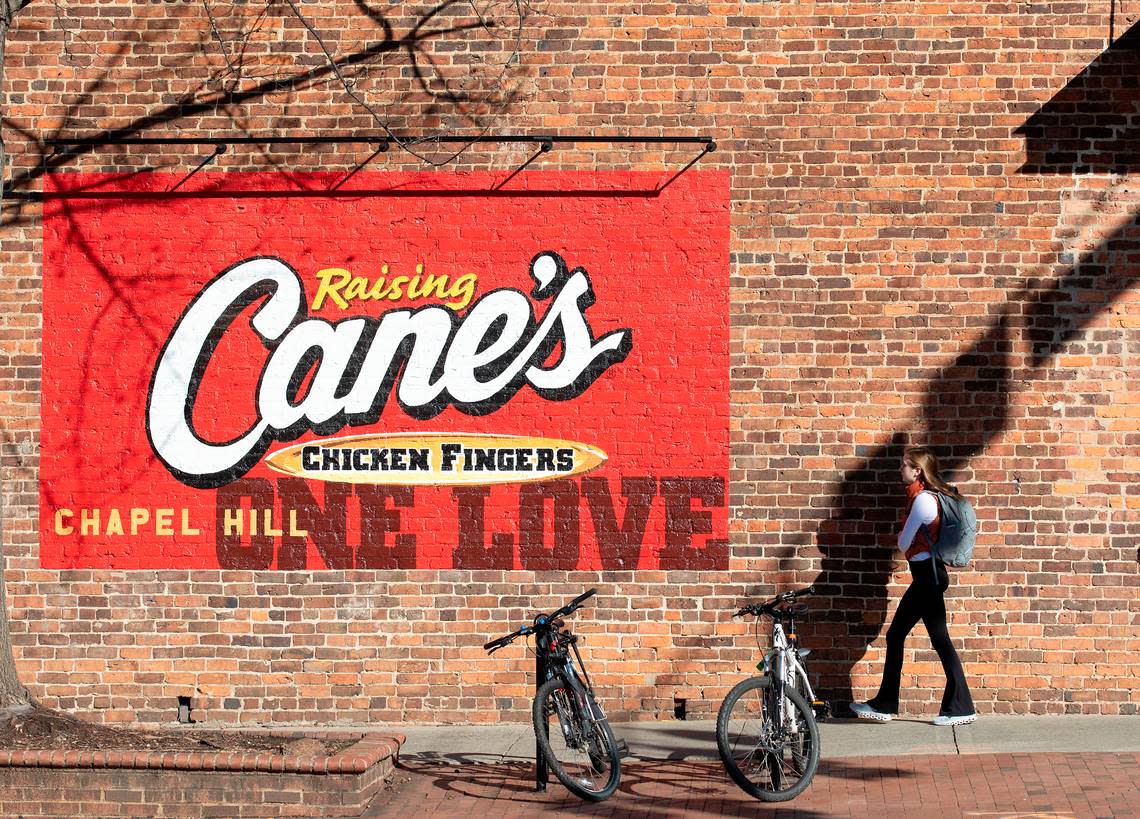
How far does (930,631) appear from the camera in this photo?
8.73m

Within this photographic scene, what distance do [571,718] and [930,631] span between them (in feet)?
8.89

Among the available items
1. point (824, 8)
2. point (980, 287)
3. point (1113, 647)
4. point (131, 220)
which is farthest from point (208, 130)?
point (1113, 647)

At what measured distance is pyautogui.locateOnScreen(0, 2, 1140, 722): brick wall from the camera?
907 cm

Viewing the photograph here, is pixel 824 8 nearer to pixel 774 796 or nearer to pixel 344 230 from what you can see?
pixel 344 230

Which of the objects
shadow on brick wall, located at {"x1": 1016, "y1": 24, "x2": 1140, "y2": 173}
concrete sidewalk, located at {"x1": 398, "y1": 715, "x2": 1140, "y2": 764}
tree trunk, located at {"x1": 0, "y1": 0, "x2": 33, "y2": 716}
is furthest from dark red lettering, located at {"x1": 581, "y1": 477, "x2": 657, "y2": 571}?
tree trunk, located at {"x1": 0, "y1": 0, "x2": 33, "y2": 716}

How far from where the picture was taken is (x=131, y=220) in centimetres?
940

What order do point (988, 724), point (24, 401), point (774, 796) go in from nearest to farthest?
point (774, 796) < point (988, 724) < point (24, 401)

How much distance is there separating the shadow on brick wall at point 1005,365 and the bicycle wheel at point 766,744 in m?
1.88

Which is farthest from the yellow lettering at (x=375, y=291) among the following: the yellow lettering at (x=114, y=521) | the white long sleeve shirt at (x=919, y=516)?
the white long sleeve shirt at (x=919, y=516)

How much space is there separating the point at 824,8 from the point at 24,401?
6.38 metres

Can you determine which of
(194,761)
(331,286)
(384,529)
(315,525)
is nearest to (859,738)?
(384,529)

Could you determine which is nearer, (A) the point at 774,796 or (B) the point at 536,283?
(A) the point at 774,796

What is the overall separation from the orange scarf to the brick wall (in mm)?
376

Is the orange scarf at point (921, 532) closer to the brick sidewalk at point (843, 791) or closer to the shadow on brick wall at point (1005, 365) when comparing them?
the shadow on brick wall at point (1005, 365)
